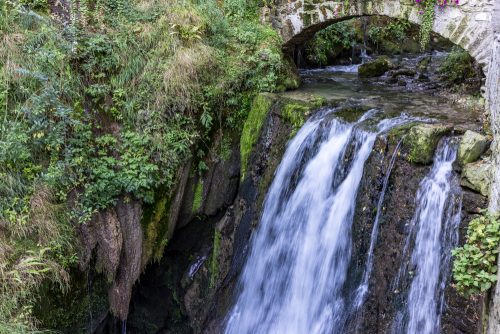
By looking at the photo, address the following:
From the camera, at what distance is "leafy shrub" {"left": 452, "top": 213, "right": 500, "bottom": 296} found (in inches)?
138

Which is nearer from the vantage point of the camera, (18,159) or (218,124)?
(18,159)

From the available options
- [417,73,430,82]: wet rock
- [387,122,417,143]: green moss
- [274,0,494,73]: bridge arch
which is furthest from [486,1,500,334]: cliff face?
[417,73,430,82]: wet rock

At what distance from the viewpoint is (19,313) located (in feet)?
15.4

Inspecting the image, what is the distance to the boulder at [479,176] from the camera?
3.88 meters

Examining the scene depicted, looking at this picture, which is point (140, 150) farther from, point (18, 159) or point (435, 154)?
point (435, 154)

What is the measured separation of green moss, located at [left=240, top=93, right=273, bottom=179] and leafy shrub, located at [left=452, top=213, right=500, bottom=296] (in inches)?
127

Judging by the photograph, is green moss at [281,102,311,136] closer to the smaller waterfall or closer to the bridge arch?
the smaller waterfall

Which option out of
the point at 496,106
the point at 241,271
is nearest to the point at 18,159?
the point at 241,271

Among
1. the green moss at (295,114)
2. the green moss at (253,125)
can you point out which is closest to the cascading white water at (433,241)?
the green moss at (295,114)

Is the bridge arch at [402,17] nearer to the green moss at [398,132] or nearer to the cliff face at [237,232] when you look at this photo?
the green moss at [398,132]

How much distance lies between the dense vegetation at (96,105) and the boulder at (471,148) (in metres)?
3.11

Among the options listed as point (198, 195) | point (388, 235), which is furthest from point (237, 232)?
point (388, 235)

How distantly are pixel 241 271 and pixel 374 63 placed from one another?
5049 mm

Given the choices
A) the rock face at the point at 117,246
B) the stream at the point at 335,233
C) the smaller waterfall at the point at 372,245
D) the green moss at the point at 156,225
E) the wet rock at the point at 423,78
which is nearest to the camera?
the stream at the point at 335,233
